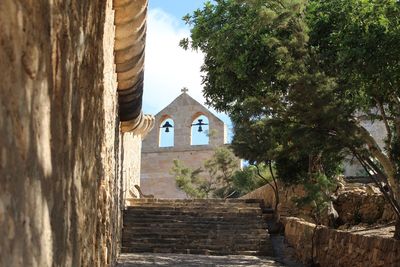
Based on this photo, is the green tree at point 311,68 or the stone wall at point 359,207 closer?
the green tree at point 311,68

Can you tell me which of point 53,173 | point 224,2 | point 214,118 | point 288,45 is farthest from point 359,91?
point 214,118

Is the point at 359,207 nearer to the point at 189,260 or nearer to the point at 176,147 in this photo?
the point at 189,260

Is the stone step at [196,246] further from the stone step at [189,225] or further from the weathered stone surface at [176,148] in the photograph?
the weathered stone surface at [176,148]

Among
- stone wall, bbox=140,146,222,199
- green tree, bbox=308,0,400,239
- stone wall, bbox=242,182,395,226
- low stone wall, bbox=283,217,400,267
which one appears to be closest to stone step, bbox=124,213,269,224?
stone wall, bbox=242,182,395,226

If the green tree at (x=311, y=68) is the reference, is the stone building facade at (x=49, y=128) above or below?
below

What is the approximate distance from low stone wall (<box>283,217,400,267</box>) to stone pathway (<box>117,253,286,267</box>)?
27.6 inches

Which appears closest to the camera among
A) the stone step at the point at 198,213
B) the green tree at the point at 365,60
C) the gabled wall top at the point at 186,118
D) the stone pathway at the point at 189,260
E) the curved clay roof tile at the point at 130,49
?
the curved clay roof tile at the point at 130,49

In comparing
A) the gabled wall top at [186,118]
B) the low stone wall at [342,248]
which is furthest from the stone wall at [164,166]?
the low stone wall at [342,248]

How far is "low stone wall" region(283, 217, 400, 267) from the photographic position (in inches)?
281

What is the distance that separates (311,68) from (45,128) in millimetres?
7100

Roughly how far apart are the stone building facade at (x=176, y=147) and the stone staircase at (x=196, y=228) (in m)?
13.5

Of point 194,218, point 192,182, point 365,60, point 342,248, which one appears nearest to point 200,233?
point 194,218

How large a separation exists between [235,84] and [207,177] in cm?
1913

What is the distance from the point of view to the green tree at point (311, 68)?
310 inches
